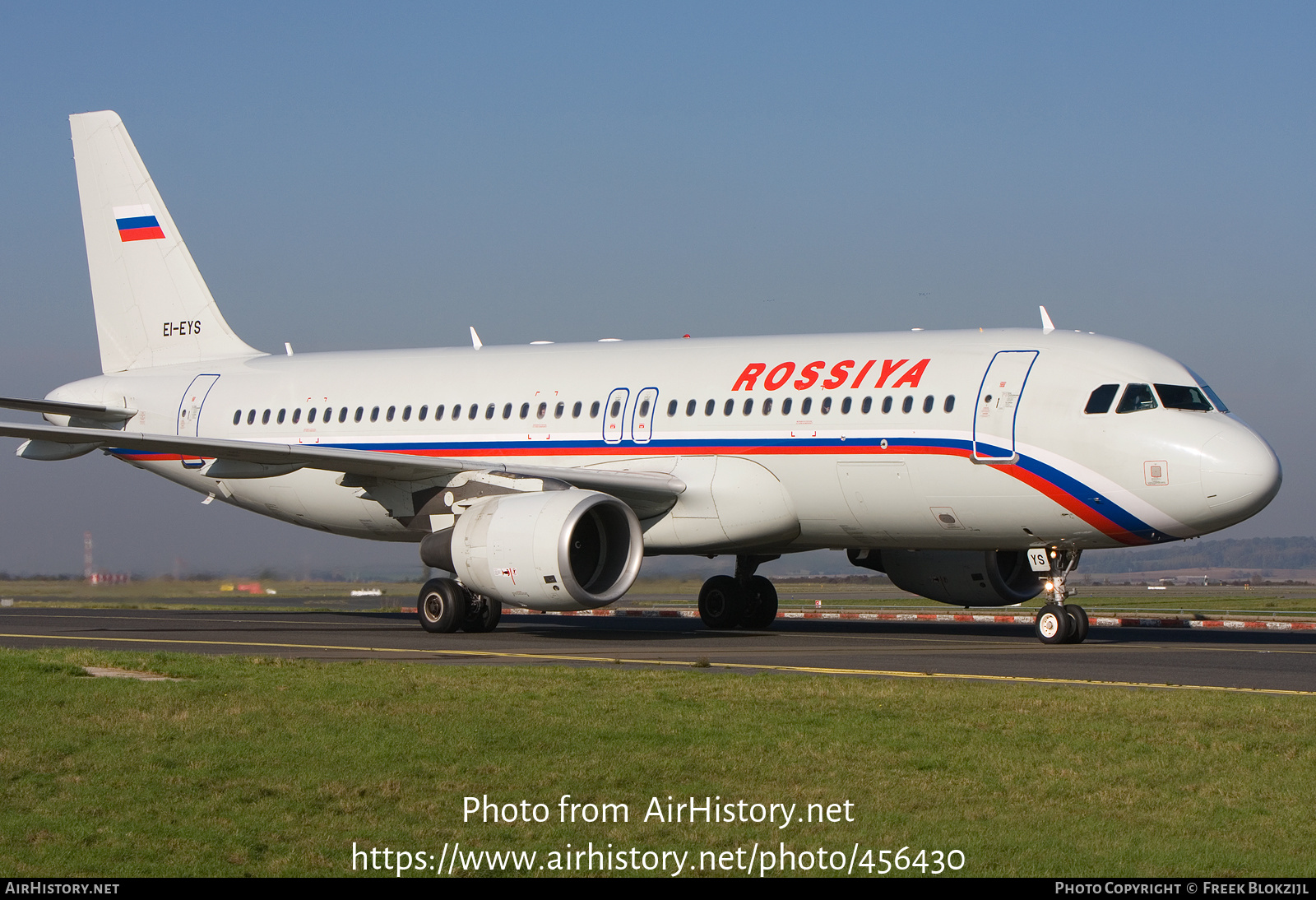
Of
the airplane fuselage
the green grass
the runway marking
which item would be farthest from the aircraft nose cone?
the green grass

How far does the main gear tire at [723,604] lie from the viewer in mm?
26625

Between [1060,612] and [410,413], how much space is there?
11.7m

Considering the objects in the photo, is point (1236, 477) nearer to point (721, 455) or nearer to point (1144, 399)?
point (1144, 399)

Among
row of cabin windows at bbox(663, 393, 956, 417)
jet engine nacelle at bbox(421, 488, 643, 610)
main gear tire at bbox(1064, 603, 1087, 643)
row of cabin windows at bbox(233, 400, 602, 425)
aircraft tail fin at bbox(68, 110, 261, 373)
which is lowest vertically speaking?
main gear tire at bbox(1064, 603, 1087, 643)

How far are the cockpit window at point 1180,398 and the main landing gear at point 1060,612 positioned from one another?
2.58m

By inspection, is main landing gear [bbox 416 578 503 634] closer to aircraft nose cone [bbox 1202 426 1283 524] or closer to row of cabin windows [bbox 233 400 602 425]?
row of cabin windows [bbox 233 400 602 425]

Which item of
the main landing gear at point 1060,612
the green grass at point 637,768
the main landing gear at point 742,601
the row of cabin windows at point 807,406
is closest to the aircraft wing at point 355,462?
the row of cabin windows at point 807,406

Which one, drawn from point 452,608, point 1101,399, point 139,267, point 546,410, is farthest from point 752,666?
point 139,267

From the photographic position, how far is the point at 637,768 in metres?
9.60

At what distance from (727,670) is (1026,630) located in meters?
11.3

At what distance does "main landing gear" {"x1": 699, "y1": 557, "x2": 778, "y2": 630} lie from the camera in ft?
87.3

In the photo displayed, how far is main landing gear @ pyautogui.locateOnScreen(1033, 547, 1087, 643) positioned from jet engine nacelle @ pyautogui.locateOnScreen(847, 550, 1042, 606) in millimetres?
2170

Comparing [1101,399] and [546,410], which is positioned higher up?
[546,410]
